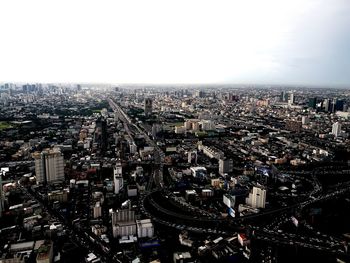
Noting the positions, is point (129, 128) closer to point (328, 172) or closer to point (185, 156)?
point (185, 156)

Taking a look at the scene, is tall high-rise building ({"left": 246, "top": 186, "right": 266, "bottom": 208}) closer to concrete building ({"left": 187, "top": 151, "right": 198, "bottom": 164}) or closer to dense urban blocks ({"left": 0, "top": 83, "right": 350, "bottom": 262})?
dense urban blocks ({"left": 0, "top": 83, "right": 350, "bottom": 262})

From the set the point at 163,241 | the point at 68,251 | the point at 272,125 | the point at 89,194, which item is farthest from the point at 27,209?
the point at 272,125

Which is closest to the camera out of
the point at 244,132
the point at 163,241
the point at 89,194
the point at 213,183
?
the point at 163,241

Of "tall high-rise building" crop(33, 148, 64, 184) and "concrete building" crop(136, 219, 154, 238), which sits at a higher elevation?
"tall high-rise building" crop(33, 148, 64, 184)

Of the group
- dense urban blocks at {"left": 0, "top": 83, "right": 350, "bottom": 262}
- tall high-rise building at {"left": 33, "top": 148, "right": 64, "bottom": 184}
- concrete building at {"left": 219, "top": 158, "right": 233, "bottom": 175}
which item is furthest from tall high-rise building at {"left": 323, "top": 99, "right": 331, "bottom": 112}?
tall high-rise building at {"left": 33, "top": 148, "right": 64, "bottom": 184}

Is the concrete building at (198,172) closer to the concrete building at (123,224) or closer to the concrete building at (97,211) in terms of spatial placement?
the concrete building at (97,211)

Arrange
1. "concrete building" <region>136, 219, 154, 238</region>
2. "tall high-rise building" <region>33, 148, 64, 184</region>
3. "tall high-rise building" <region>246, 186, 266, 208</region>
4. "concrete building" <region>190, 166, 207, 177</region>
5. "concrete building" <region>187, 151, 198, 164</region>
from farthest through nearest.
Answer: "concrete building" <region>187, 151, 198, 164</region>, "concrete building" <region>190, 166, 207, 177</region>, "tall high-rise building" <region>33, 148, 64, 184</region>, "tall high-rise building" <region>246, 186, 266, 208</region>, "concrete building" <region>136, 219, 154, 238</region>

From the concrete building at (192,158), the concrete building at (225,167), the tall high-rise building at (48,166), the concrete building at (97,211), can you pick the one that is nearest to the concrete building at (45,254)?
the concrete building at (97,211)

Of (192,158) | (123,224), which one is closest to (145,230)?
(123,224)
